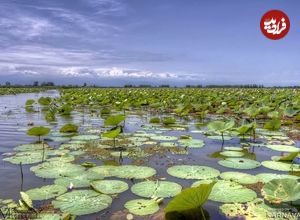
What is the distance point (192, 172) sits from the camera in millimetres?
3973

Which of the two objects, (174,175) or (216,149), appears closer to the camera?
(174,175)

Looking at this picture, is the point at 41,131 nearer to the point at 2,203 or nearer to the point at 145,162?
the point at 145,162

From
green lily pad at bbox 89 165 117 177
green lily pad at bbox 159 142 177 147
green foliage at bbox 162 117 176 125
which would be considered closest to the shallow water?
green lily pad at bbox 89 165 117 177

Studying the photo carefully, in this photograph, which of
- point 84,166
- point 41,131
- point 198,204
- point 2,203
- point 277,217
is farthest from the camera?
point 41,131

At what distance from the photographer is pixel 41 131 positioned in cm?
554

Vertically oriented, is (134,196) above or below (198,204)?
below

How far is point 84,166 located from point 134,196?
1257 millimetres

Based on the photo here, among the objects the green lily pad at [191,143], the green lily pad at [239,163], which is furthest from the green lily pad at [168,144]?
the green lily pad at [239,163]

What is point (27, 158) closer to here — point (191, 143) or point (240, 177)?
point (191, 143)

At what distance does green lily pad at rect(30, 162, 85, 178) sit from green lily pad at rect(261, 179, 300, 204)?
6.81 feet

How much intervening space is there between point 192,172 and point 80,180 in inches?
51.2

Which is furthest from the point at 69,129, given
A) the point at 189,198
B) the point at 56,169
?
the point at 189,198

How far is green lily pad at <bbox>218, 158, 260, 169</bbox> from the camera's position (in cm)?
434

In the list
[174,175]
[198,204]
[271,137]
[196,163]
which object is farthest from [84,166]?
[271,137]
